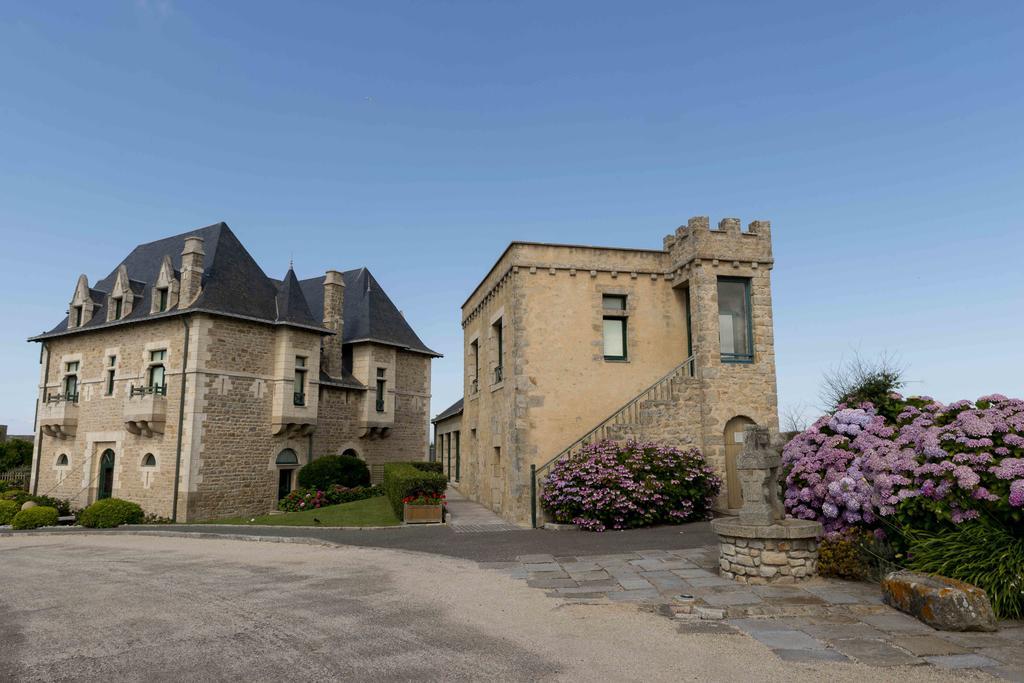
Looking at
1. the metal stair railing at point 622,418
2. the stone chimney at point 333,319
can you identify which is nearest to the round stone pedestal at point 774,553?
the metal stair railing at point 622,418

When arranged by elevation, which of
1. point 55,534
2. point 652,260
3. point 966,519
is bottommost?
point 55,534

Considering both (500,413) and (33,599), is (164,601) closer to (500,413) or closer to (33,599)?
(33,599)

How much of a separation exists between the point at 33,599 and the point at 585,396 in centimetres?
1123

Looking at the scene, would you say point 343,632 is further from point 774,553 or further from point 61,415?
point 61,415

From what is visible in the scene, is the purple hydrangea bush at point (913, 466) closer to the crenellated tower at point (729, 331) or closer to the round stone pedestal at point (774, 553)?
the round stone pedestal at point (774, 553)

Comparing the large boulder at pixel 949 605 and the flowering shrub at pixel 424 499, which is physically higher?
the flowering shrub at pixel 424 499

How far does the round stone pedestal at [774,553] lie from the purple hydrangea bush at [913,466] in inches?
35.4

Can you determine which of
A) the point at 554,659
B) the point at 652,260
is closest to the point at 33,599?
the point at 554,659

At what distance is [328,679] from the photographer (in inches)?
194

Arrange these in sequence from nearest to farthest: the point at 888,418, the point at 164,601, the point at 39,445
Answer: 1. the point at 164,601
2. the point at 888,418
3. the point at 39,445

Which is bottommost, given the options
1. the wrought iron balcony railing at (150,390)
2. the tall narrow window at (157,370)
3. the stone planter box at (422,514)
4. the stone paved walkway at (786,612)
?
the stone paved walkway at (786,612)

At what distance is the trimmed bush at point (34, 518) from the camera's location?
719 inches

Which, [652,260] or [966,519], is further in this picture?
[652,260]

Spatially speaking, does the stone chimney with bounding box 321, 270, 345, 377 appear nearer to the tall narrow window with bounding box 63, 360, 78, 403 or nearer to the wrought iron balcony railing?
the wrought iron balcony railing
